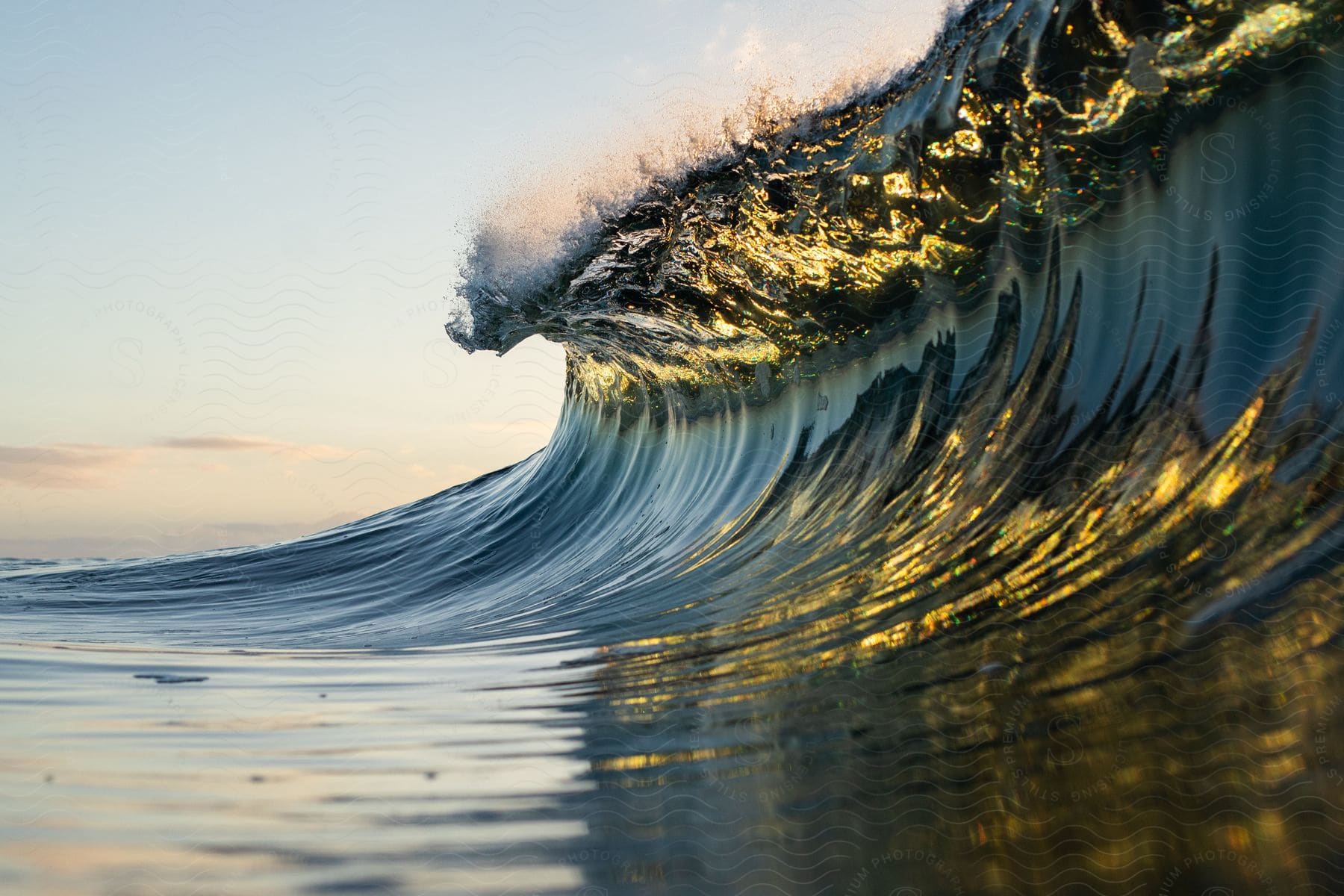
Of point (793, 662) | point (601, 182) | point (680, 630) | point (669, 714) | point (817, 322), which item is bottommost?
point (669, 714)

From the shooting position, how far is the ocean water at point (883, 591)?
4.65ft

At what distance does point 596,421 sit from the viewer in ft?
20.6

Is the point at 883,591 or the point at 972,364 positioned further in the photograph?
the point at 972,364

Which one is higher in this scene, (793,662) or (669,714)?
(793,662)

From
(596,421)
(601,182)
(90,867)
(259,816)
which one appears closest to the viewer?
(90,867)

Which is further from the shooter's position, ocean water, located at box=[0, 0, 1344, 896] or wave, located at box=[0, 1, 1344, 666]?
wave, located at box=[0, 1, 1344, 666]

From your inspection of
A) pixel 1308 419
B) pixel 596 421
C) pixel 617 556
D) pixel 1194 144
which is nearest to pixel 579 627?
pixel 617 556

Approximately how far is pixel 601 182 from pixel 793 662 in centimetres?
288

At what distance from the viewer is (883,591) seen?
8.88 ft

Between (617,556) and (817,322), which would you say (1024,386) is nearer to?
(817,322)

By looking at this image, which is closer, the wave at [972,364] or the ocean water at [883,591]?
the ocean water at [883,591]

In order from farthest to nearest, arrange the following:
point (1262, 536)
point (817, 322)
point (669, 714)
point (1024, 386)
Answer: point (817, 322) → point (1024, 386) → point (1262, 536) → point (669, 714)

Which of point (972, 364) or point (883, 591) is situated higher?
point (972, 364)

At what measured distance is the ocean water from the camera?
1.42 metres
